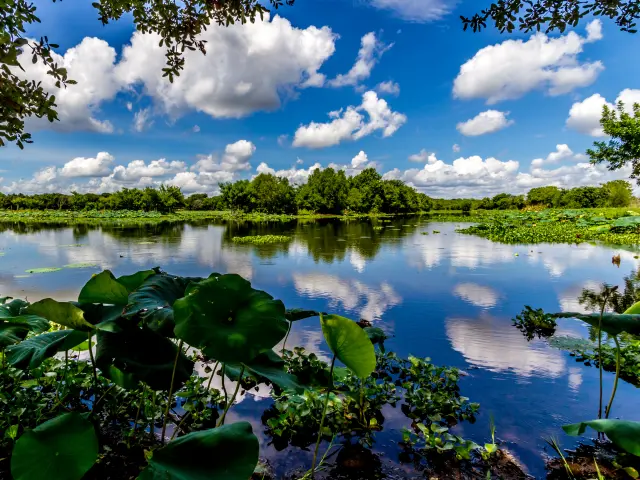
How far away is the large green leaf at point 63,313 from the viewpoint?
7.55 feet

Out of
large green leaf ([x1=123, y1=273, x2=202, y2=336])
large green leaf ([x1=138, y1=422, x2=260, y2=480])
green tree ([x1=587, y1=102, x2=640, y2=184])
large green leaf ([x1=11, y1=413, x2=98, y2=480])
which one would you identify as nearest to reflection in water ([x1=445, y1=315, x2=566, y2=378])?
large green leaf ([x1=138, y1=422, x2=260, y2=480])

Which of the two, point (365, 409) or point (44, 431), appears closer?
point (44, 431)

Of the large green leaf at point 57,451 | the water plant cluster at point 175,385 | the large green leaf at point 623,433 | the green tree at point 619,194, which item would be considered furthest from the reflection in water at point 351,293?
the green tree at point 619,194

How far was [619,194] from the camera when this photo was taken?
2756 inches

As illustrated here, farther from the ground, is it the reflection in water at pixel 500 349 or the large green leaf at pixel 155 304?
the large green leaf at pixel 155 304

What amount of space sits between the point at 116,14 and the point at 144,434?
457cm

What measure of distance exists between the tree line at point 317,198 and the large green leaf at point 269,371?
7657cm

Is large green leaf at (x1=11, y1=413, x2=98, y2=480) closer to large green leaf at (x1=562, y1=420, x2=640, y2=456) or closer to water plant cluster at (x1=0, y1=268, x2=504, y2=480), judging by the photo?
water plant cluster at (x1=0, y1=268, x2=504, y2=480)

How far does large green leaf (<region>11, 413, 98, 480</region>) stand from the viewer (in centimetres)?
154

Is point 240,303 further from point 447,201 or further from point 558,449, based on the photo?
point 447,201

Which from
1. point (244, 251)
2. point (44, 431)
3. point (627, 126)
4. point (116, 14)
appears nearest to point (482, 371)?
point (44, 431)

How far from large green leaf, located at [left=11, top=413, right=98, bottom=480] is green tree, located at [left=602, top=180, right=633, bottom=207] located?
88.8m

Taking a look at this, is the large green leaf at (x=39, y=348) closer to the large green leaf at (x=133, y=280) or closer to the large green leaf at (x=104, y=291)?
the large green leaf at (x=104, y=291)

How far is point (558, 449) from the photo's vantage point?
3018mm
